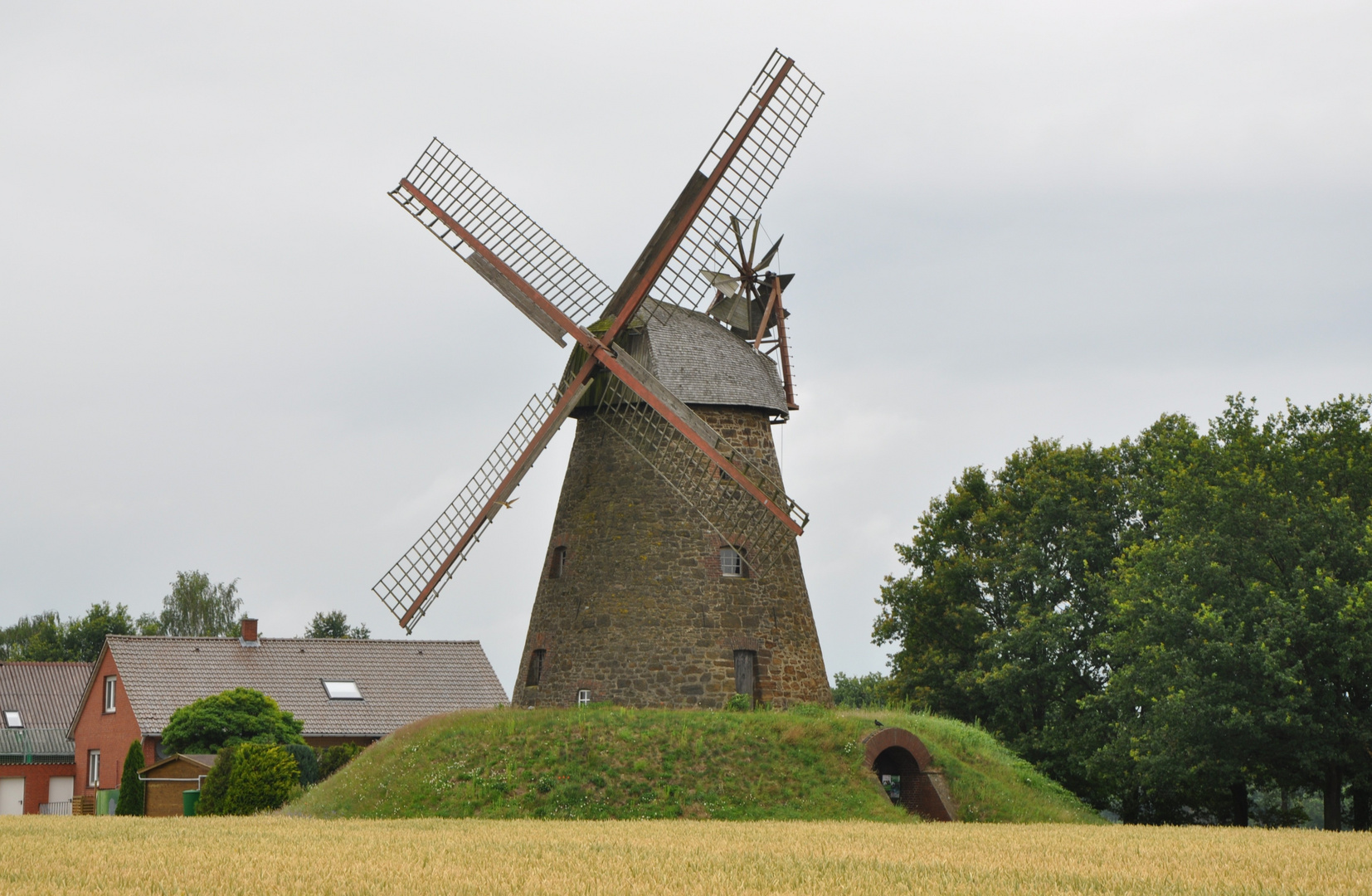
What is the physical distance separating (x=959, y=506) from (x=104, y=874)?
30.1m

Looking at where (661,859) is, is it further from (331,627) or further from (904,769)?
(331,627)

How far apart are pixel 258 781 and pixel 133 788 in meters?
5.41

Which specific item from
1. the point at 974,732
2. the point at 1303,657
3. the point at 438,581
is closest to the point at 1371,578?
the point at 1303,657

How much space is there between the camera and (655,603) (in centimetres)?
2652

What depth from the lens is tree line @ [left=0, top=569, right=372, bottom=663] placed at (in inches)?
2606

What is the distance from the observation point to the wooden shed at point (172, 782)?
30922mm

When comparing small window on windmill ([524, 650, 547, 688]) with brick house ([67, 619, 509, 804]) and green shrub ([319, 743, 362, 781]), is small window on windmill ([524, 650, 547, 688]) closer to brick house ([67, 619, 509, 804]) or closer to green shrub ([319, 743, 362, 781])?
green shrub ([319, 743, 362, 781])

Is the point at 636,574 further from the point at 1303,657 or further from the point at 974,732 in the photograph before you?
the point at 1303,657

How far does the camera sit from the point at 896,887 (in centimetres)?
1270

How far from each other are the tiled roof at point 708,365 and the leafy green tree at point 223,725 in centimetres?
1462

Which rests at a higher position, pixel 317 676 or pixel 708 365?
pixel 708 365

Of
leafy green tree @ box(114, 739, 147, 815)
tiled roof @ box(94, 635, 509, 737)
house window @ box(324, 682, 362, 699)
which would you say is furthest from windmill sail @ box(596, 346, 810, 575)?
house window @ box(324, 682, 362, 699)

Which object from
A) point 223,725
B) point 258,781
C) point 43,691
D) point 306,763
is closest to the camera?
point 258,781

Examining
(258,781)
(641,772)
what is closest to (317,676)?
(258,781)
